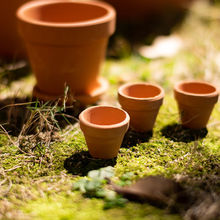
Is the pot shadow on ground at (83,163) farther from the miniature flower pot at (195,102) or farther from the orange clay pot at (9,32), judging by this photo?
the orange clay pot at (9,32)

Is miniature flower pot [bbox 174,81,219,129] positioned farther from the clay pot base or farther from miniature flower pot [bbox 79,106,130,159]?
the clay pot base

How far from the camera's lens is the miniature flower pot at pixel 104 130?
5.28 ft

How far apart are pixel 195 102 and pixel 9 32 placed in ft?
6.14

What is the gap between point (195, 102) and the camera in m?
1.93

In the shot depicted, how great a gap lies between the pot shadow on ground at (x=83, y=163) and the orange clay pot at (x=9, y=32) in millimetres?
1461

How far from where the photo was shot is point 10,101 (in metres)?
2.34

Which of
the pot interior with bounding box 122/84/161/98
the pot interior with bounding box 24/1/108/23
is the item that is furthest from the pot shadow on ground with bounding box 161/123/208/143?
the pot interior with bounding box 24/1/108/23

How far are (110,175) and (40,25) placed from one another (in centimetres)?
103

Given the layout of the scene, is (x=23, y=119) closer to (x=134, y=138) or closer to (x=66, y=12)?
(x=134, y=138)

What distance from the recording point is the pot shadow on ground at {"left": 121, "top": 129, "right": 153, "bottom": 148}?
6.14ft

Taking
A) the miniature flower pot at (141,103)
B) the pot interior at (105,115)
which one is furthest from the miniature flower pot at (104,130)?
the miniature flower pot at (141,103)

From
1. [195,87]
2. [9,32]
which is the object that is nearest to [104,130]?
[195,87]

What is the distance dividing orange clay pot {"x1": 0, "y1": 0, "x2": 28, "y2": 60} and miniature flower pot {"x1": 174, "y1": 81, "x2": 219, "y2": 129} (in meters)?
1.52

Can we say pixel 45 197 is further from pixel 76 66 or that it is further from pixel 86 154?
pixel 76 66
